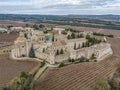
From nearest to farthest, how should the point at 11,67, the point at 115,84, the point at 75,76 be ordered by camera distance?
the point at 115,84 < the point at 75,76 < the point at 11,67

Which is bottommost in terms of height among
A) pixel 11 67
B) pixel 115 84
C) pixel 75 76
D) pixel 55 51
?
pixel 11 67

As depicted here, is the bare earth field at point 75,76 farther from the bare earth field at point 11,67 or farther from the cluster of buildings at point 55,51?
the bare earth field at point 11,67

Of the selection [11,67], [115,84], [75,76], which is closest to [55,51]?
[11,67]

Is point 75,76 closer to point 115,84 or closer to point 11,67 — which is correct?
point 115,84

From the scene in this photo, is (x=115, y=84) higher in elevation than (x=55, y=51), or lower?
higher

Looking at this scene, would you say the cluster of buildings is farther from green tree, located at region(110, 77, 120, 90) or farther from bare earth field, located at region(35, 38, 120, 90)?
green tree, located at region(110, 77, 120, 90)

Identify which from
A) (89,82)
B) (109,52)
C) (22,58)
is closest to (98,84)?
(89,82)
